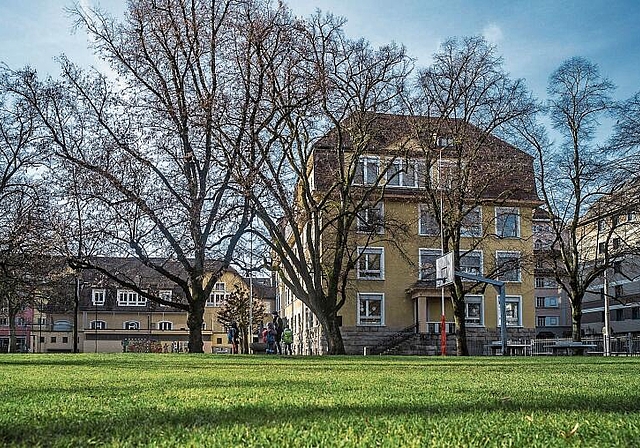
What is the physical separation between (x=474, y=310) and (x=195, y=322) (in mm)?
27929

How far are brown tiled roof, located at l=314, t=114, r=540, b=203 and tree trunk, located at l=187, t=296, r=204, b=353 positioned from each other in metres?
7.85

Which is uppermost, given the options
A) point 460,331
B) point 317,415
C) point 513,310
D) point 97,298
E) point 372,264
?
point 372,264

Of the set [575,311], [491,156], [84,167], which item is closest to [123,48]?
[84,167]

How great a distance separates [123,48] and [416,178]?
1621 centimetres

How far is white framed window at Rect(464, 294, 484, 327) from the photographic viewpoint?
5641cm

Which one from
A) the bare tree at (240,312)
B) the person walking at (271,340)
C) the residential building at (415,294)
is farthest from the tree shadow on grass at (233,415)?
the bare tree at (240,312)

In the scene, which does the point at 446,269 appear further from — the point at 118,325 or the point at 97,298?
the point at 97,298

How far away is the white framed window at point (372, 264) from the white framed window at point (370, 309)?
1.34 meters

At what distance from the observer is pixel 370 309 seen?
55031 mm

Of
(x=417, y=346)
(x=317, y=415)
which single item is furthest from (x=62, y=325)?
(x=317, y=415)

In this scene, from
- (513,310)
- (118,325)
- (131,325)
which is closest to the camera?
(513,310)

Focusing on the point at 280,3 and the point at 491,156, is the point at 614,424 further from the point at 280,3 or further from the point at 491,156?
the point at 491,156

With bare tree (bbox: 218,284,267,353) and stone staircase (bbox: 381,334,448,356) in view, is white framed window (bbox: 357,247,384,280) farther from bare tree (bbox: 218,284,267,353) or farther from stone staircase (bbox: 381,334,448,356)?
bare tree (bbox: 218,284,267,353)

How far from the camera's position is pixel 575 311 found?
129ft
